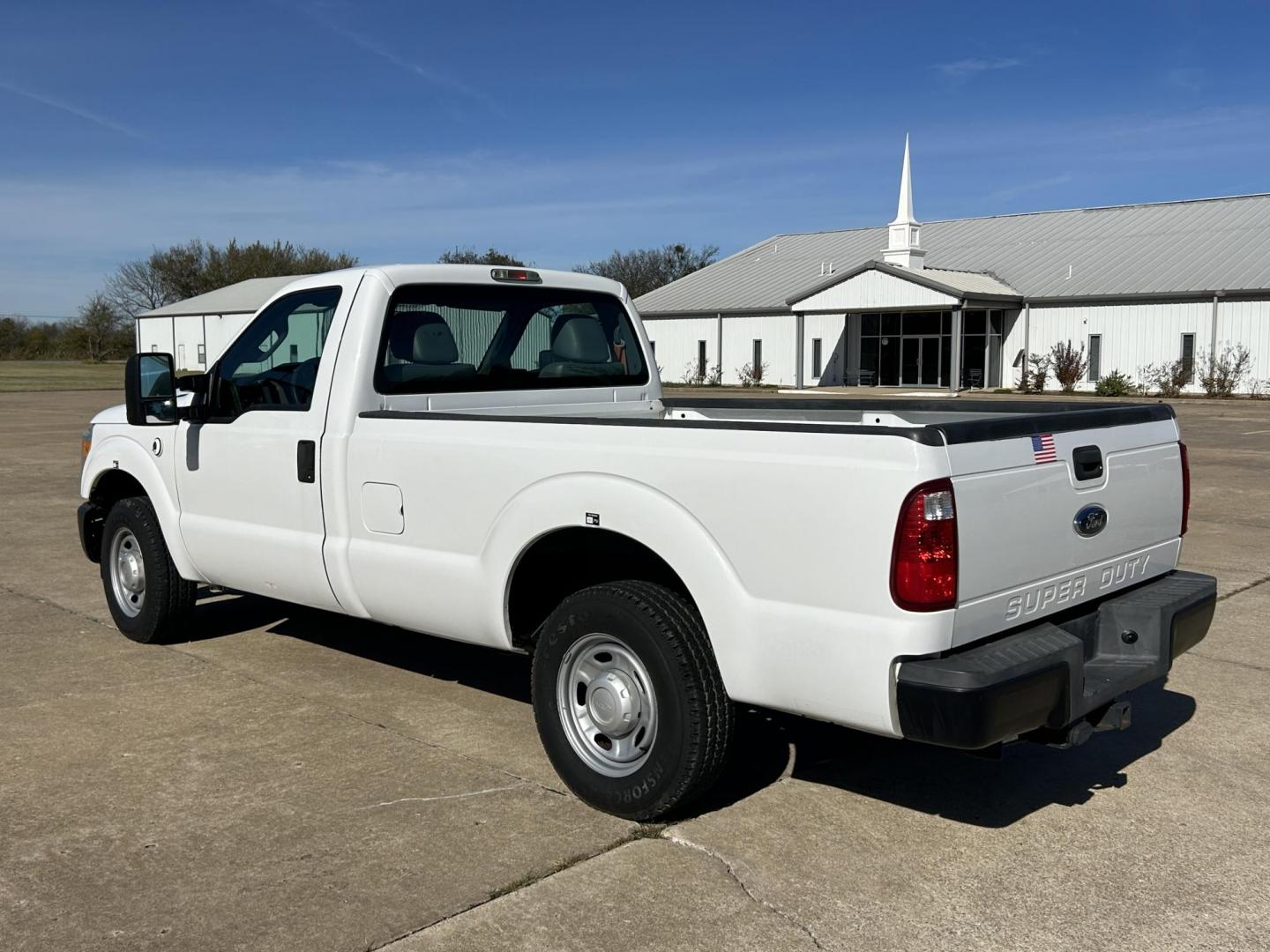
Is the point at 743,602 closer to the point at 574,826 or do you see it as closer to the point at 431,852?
the point at 574,826

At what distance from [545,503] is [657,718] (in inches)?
35.0

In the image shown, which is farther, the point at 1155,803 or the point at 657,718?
the point at 1155,803

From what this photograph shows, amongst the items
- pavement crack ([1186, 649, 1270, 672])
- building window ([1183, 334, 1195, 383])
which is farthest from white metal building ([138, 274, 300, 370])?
pavement crack ([1186, 649, 1270, 672])

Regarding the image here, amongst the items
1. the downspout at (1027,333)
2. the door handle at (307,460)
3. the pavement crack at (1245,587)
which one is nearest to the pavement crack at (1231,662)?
the pavement crack at (1245,587)

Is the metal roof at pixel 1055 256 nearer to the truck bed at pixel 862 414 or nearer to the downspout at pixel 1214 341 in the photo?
the downspout at pixel 1214 341

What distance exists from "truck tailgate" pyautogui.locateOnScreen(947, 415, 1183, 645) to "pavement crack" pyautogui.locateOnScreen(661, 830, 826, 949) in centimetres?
97

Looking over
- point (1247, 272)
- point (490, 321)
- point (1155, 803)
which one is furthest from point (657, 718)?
point (1247, 272)

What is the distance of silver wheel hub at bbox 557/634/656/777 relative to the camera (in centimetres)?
437

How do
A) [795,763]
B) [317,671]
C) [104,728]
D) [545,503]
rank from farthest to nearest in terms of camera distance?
[317,671] < [104,728] < [795,763] < [545,503]

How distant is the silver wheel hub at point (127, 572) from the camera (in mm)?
6926

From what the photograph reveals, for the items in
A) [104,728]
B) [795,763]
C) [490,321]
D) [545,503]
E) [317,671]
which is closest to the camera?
[545,503]

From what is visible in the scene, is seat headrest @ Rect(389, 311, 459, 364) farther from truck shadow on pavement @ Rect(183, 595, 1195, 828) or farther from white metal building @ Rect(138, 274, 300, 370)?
white metal building @ Rect(138, 274, 300, 370)

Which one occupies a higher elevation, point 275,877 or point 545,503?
point 545,503

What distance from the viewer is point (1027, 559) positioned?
13.0 ft
